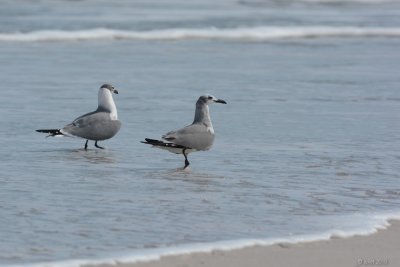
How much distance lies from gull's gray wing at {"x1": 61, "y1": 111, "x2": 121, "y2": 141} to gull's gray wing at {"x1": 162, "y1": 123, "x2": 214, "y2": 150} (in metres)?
1.06

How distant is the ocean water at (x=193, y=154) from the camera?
6590 mm

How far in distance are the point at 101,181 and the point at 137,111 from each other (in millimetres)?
3838

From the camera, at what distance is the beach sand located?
19.0ft

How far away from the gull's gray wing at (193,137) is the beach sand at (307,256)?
2776 mm

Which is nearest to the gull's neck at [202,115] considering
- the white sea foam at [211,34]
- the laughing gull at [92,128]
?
the laughing gull at [92,128]

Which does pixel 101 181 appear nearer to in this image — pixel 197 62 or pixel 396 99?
pixel 396 99

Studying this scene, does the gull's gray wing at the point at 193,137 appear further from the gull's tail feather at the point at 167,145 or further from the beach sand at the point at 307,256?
the beach sand at the point at 307,256

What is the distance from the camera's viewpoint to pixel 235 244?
616 centimetres

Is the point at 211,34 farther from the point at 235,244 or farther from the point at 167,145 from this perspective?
the point at 235,244

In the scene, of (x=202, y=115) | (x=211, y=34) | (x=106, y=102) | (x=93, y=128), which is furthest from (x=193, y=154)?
(x=211, y=34)

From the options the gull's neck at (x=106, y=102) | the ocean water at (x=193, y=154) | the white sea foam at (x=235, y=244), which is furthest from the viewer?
the gull's neck at (x=106, y=102)

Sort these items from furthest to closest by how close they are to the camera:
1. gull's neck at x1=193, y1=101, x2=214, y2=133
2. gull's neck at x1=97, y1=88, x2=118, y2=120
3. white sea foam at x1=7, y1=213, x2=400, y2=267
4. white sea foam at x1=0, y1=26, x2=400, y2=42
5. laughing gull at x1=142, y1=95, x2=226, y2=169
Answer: white sea foam at x1=0, y1=26, x2=400, y2=42
gull's neck at x1=97, y1=88, x2=118, y2=120
gull's neck at x1=193, y1=101, x2=214, y2=133
laughing gull at x1=142, y1=95, x2=226, y2=169
white sea foam at x1=7, y1=213, x2=400, y2=267
